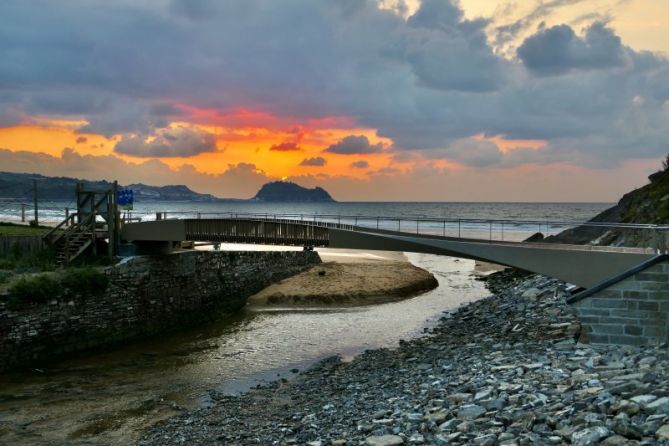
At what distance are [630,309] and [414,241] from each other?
9.29 metres

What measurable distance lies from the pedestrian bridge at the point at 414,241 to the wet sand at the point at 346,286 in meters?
7.04

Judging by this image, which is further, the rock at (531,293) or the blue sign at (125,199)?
the blue sign at (125,199)

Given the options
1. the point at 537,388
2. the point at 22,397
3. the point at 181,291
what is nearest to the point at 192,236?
the point at 181,291

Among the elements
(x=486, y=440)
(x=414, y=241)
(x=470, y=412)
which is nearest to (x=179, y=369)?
(x=414, y=241)

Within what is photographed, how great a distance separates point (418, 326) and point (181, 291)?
537 inches

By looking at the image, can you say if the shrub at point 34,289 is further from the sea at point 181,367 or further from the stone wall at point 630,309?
the stone wall at point 630,309

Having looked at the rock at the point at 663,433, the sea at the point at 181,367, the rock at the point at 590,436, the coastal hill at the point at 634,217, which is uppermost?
the coastal hill at the point at 634,217

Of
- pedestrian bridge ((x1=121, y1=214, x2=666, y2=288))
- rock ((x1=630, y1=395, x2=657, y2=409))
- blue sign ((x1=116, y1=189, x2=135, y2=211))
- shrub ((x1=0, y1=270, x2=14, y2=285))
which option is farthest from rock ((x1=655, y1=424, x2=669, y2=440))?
blue sign ((x1=116, y1=189, x2=135, y2=211))

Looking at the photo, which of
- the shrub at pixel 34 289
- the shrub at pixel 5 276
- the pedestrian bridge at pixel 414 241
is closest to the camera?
the pedestrian bridge at pixel 414 241

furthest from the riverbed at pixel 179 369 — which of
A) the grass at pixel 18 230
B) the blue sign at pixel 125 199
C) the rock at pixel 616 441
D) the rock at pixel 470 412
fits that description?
the grass at pixel 18 230

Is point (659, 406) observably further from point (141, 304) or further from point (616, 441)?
point (141, 304)

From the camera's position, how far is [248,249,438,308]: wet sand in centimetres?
3503

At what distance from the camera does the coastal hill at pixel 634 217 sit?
20.2 metres

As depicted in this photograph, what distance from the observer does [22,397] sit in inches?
730
